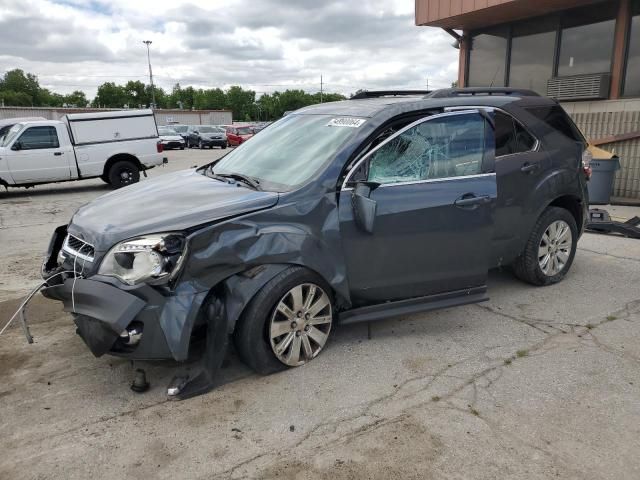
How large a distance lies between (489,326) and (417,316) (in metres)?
0.58

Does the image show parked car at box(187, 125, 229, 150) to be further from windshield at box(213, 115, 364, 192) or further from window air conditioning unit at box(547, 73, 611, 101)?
windshield at box(213, 115, 364, 192)

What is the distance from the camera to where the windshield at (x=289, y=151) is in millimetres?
3656

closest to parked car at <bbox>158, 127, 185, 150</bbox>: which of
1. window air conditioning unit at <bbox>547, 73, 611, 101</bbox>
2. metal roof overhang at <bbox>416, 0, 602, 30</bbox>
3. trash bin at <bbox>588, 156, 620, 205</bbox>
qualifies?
metal roof overhang at <bbox>416, 0, 602, 30</bbox>

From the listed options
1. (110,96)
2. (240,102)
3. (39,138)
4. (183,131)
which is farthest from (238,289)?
(110,96)

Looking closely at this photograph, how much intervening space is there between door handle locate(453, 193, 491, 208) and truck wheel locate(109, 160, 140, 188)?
Answer: 11475mm

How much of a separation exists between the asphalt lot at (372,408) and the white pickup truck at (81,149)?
9.49 meters

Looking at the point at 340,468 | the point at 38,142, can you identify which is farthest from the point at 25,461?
the point at 38,142

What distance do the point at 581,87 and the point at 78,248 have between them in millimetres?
10831

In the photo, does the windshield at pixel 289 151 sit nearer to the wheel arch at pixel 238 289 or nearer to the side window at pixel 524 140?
the wheel arch at pixel 238 289

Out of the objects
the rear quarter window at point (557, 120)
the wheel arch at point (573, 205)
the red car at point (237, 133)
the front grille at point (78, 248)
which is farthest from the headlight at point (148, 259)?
the red car at point (237, 133)

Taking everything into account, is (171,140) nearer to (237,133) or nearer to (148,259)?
(237,133)

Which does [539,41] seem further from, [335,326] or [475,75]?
[335,326]

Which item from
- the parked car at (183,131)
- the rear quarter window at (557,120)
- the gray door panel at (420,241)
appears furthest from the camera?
the parked car at (183,131)

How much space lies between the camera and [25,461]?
264 cm
